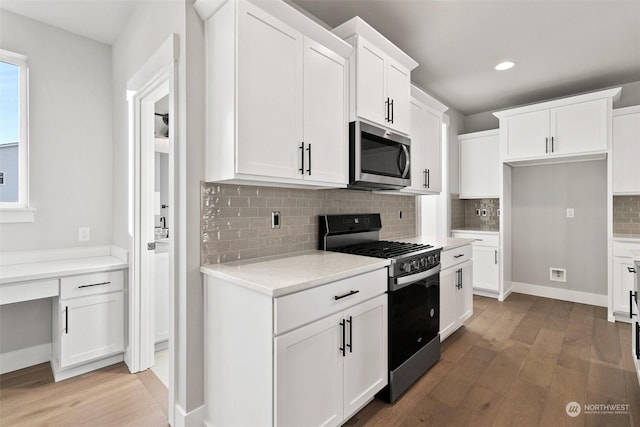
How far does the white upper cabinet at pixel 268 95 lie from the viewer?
1577mm

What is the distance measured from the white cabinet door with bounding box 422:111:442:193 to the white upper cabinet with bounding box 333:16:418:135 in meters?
0.63

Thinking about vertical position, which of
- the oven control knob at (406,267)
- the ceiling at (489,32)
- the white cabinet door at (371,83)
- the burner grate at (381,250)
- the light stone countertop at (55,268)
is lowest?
the light stone countertop at (55,268)

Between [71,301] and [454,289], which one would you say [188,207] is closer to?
[71,301]

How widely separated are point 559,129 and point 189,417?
464 centimetres

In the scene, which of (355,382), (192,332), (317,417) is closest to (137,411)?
(192,332)

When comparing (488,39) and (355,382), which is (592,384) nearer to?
(355,382)

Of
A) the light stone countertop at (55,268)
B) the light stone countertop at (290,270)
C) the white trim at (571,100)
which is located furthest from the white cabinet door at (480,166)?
the light stone countertop at (55,268)

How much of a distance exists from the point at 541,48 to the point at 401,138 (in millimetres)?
1789

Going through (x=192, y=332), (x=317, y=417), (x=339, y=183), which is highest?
(x=339, y=183)

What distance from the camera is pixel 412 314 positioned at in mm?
2189

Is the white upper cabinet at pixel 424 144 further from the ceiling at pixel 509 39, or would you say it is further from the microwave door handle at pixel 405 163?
the ceiling at pixel 509 39

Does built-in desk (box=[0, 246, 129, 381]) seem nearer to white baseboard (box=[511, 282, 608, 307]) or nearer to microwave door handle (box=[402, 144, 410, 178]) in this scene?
microwave door handle (box=[402, 144, 410, 178])

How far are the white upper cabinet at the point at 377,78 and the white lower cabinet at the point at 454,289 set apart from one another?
124 centimetres

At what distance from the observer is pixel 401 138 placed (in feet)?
8.59
